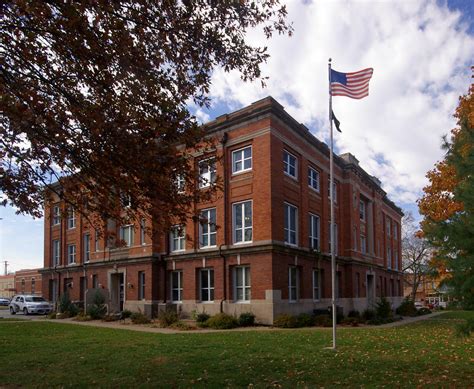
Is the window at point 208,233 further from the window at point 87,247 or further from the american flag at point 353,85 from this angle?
the american flag at point 353,85

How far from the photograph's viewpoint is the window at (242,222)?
1083 inches

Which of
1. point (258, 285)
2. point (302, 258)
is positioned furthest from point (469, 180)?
point (302, 258)

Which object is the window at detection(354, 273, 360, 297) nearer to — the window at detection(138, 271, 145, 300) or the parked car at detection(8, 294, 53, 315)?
the window at detection(138, 271, 145, 300)

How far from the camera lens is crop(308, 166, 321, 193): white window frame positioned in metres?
32.2

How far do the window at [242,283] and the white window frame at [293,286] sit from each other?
2.46 meters

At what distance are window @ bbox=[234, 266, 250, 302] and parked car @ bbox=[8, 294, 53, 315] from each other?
19791 millimetres

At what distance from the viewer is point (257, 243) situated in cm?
2645

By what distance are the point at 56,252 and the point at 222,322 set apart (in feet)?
85.4

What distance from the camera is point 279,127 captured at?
91.3 ft

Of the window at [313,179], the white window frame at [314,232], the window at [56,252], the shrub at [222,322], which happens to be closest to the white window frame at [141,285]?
the shrub at [222,322]

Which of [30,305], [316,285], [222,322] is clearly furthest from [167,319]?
[30,305]

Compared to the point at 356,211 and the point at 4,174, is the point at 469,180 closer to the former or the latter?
the point at 4,174

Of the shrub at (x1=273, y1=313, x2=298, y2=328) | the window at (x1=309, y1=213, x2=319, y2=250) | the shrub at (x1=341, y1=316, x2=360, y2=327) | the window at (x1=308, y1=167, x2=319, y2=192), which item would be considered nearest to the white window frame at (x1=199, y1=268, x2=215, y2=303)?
the shrub at (x1=273, y1=313, x2=298, y2=328)

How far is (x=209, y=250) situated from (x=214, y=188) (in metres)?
19.5
